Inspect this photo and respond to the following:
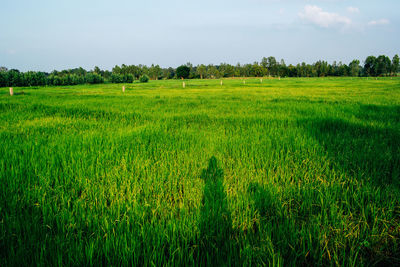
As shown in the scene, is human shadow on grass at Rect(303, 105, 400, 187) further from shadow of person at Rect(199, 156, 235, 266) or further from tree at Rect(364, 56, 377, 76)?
tree at Rect(364, 56, 377, 76)

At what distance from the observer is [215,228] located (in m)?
1.55

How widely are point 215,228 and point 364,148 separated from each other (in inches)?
120

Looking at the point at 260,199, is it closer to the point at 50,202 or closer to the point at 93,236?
the point at 93,236

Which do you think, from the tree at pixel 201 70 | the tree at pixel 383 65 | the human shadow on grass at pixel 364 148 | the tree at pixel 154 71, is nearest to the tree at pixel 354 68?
the tree at pixel 383 65

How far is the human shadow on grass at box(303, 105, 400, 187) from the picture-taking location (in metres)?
2.42

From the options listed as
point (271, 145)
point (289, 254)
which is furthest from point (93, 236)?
point (271, 145)

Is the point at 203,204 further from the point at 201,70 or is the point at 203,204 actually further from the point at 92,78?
the point at 201,70

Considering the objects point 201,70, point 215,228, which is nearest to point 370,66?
point 201,70

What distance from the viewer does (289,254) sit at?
1.38m

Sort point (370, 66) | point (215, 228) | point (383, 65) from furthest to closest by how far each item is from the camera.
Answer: point (370, 66) → point (383, 65) → point (215, 228)

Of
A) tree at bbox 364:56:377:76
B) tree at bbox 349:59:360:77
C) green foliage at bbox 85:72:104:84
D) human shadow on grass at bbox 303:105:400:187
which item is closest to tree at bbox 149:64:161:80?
green foliage at bbox 85:72:104:84

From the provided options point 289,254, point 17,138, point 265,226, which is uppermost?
point 17,138

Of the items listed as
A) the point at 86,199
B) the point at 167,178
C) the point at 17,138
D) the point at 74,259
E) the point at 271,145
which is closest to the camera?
the point at 74,259

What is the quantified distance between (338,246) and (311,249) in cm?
20
